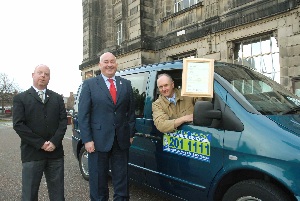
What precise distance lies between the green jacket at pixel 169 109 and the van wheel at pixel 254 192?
3.18 feet

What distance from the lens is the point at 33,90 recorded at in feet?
9.97

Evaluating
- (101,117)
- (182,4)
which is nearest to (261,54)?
(182,4)

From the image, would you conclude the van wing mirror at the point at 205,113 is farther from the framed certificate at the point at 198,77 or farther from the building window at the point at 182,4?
→ the building window at the point at 182,4

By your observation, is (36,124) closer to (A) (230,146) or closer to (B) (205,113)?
(B) (205,113)

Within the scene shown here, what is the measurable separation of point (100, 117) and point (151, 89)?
2.85 ft

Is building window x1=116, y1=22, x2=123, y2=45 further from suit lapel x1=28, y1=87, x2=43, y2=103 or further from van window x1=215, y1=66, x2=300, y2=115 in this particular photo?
van window x1=215, y1=66, x2=300, y2=115

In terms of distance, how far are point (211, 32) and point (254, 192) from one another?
9.56 m

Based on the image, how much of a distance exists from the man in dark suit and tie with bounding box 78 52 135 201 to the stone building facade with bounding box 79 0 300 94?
7485 mm

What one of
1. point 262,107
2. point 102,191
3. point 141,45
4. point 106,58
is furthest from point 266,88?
point 141,45

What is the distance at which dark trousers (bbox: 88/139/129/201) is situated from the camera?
3.03 metres

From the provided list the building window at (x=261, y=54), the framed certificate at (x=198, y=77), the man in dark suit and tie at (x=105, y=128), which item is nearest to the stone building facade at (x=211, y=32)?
the building window at (x=261, y=54)

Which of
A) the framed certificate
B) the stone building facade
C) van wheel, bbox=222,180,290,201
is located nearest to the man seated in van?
the framed certificate

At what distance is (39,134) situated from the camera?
2.97 metres

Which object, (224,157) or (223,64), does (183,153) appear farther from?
(223,64)
